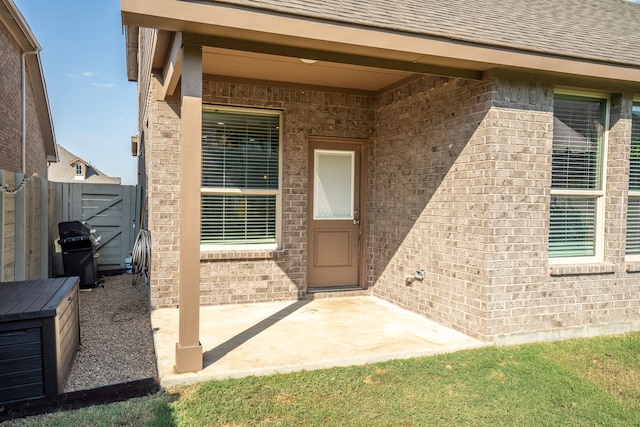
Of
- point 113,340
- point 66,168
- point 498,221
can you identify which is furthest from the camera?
point 66,168

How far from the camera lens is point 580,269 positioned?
5.07 metres

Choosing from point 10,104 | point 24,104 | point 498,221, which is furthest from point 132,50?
point 498,221

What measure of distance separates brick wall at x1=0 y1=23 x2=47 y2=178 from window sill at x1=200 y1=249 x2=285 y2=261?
7.53 metres

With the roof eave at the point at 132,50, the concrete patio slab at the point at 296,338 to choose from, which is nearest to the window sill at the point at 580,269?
the concrete patio slab at the point at 296,338

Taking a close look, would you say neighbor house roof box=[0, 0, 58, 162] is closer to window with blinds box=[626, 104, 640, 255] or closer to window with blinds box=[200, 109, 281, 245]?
window with blinds box=[200, 109, 281, 245]

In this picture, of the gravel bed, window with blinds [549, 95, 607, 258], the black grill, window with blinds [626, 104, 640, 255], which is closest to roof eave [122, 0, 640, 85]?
window with blinds [549, 95, 607, 258]

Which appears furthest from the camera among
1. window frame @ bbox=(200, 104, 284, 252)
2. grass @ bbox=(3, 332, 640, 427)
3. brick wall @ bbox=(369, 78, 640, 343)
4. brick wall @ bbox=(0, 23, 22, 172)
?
brick wall @ bbox=(0, 23, 22, 172)

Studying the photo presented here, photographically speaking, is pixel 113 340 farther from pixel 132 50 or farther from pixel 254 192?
pixel 132 50

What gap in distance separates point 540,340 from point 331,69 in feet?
12.7

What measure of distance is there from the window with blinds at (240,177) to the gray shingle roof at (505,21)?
8.18ft

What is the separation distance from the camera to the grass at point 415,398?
10.3ft

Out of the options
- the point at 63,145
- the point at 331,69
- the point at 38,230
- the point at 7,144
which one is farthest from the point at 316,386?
the point at 63,145

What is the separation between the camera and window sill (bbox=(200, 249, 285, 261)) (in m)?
5.94

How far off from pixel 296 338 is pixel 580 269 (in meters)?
3.22
